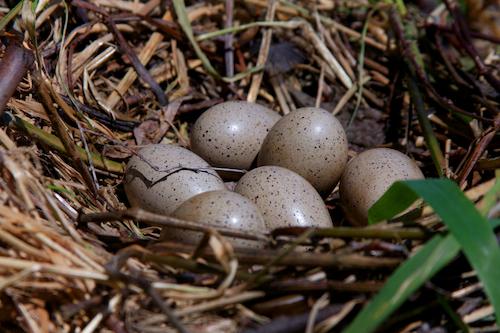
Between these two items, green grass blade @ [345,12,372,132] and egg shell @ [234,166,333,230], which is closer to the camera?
egg shell @ [234,166,333,230]

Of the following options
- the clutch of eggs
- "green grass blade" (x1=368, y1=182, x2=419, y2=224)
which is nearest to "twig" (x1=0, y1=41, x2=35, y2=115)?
the clutch of eggs

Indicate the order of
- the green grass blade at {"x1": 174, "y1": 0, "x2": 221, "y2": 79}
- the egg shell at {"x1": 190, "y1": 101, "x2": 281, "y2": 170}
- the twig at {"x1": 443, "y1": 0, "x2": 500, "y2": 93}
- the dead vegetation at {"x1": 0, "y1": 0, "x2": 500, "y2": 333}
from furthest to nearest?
the green grass blade at {"x1": 174, "y1": 0, "x2": 221, "y2": 79} < the twig at {"x1": 443, "y1": 0, "x2": 500, "y2": 93} < the egg shell at {"x1": 190, "y1": 101, "x2": 281, "y2": 170} < the dead vegetation at {"x1": 0, "y1": 0, "x2": 500, "y2": 333}

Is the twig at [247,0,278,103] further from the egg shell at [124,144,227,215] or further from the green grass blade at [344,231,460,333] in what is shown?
the green grass blade at [344,231,460,333]

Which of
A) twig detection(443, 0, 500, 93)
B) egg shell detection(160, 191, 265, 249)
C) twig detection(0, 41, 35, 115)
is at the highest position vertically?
twig detection(443, 0, 500, 93)

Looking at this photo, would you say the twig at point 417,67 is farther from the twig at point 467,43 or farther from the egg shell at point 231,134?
the egg shell at point 231,134

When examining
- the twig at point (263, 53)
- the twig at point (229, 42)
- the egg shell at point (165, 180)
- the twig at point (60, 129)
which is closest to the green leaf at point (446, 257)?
the egg shell at point (165, 180)

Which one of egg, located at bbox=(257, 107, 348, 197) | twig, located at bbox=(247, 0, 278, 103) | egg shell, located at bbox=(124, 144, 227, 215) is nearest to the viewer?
egg shell, located at bbox=(124, 144, 227, 215)

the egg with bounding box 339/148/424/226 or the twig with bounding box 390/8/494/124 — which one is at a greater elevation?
the twig with bounding box 390/8/494/124
